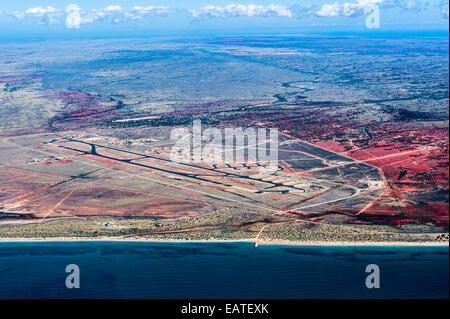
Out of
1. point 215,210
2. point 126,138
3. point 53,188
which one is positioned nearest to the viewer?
point 215,210

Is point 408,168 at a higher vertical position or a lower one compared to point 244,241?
higher

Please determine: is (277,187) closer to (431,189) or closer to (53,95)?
(431,189)

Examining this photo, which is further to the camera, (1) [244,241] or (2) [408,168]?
(2) [408,168]

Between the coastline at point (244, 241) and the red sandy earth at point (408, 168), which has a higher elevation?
the red sandy earth at point (408, 168)

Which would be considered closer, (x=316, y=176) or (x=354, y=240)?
(x=354, y=240)

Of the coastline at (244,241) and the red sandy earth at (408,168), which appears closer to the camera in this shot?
the coastline at (244,241)

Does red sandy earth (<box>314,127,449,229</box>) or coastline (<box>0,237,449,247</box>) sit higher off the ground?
red sandy earth (<box>314,127,449,229</box>)

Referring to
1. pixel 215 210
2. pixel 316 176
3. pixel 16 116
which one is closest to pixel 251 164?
pixel 316 176

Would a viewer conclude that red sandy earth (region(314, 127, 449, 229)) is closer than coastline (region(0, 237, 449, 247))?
No

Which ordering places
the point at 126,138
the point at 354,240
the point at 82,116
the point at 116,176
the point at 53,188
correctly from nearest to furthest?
the point at 354,240 → the point at 53,188 → the point at 116,176 → the point at 126,138 → the point at 82,116

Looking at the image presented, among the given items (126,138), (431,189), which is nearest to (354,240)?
(431,189)
